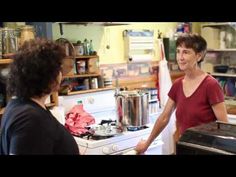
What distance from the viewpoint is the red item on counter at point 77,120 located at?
2487 millimetres

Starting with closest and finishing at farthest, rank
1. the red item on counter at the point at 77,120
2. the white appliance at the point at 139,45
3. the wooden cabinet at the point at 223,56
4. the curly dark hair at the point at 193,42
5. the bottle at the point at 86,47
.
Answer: the curly dark hair at the point at 193,42 → the red item on counter at the point at 77,120 → the bottle at the point at 86,47 → the white appliance at the point at 139,45 → the wooden cabinet at the point at 223,56

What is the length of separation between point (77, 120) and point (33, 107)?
150 centimetres

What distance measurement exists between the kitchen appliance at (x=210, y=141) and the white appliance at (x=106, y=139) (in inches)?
48.7

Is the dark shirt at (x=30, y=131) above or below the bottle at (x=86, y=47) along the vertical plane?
below

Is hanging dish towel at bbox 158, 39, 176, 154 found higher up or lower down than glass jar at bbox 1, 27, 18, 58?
lower down

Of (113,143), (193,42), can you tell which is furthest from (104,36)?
(193,42)

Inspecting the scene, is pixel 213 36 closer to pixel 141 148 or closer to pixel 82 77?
pixel 82 77

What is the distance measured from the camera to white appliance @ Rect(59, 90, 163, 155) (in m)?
2.25

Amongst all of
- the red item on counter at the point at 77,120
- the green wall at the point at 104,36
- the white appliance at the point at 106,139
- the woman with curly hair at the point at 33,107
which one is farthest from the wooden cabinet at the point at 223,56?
the woman with curly hair at the point at 33,107

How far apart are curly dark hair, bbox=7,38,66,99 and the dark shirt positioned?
50 millimetres

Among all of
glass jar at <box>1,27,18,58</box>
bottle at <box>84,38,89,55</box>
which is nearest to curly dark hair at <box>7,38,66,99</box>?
glass jar at <box>1,27,18,58</box>

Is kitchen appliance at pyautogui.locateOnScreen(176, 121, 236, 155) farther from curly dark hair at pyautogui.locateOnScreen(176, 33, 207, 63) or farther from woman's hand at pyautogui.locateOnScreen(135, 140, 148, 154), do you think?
curly dark hair at pyautogui.locateOnScreen(176, 33, 207, 63)

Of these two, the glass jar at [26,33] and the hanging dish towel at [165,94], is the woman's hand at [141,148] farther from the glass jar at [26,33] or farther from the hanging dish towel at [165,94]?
the hanging dish towel at [165,94]

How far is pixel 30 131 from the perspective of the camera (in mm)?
1074
